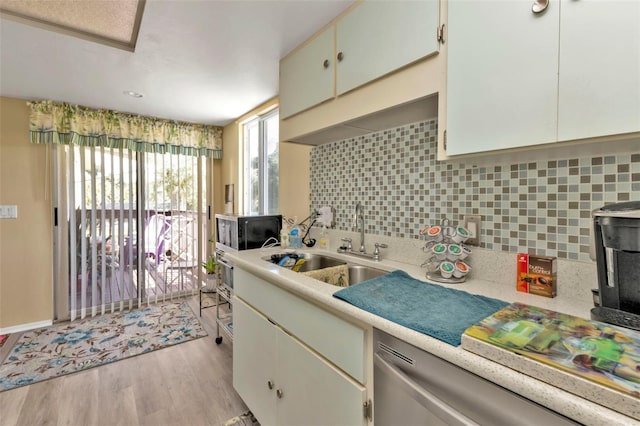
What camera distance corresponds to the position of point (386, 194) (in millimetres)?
1583

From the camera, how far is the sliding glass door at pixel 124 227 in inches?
117

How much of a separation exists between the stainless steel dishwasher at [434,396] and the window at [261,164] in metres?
2.27

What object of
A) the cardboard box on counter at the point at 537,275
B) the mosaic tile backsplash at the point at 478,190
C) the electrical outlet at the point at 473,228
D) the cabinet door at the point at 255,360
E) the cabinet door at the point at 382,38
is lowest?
the cabinet door at the point at 255,360

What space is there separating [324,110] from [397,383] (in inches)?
51.3

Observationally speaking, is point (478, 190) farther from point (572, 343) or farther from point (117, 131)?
point (117, 131)

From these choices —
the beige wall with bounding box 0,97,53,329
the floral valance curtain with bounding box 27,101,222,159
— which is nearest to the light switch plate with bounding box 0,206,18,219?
the beige wall with bounding box 0,97,53,329

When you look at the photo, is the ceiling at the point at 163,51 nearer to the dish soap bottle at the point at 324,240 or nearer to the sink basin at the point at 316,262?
the dish soap bottle at the point at 324,240

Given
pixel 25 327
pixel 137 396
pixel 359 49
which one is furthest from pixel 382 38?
pixel 25 327

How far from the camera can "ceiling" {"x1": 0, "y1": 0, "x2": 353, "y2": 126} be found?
1485 millimetres

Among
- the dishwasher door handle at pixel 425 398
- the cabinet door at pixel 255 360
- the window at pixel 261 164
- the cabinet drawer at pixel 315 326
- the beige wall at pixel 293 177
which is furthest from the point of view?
the window at pixel 261 164

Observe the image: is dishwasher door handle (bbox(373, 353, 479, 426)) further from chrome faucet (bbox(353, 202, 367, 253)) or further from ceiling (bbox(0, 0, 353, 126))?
ceiling (bbox(0, 0, 353, 126))

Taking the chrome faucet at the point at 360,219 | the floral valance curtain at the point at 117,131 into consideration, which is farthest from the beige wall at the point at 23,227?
the chrome faucet at the point at 360,219

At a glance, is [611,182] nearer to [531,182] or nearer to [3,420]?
[531,182]

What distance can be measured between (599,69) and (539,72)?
125 mm
